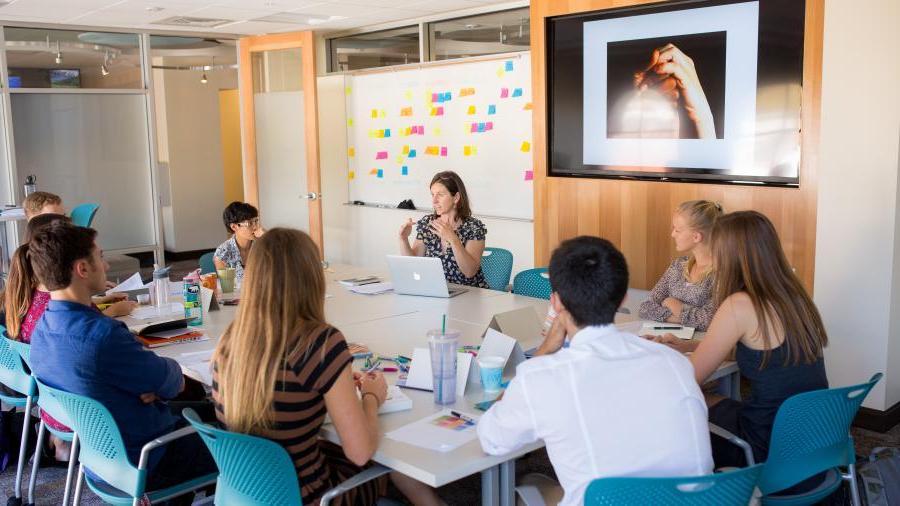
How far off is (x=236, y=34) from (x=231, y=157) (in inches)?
124

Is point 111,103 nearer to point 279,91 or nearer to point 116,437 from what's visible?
point 279,91

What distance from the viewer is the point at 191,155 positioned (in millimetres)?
10461

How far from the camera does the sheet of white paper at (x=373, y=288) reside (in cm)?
441

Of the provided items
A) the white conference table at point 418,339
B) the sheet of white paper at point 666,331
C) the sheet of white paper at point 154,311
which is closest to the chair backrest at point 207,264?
the white conference table at point 418,339

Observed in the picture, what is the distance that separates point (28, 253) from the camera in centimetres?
331

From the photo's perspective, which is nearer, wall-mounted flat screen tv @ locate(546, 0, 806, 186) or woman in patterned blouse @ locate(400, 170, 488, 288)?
wall-mounted flat screen tv @ locate(546, 0, 806, 186)

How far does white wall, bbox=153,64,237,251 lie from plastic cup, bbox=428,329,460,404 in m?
8.13

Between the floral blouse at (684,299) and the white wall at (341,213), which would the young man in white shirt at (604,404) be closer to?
the floral blouse at (684,299)

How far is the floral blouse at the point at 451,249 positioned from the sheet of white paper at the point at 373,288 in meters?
0.38

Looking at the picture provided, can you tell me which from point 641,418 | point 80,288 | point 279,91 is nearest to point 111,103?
point 279,91

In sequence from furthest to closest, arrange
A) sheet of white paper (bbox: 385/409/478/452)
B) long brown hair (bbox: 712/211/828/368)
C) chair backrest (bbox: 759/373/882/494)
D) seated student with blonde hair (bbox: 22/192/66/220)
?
seated student with blonde hair (bbox: 22/192/66/220) < long brown hair (bbox: 712/211/828/368) < chair backrest (bbox: 759/373/882/494) < sheet of white paper (bbox: 385/409/478/452)

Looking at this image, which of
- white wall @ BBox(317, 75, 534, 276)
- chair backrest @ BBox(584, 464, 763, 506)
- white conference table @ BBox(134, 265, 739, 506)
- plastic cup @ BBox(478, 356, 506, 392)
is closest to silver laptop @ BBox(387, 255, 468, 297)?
white conference table @ BBox(134, 265, 739, 506)

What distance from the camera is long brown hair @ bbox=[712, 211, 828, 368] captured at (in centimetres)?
266

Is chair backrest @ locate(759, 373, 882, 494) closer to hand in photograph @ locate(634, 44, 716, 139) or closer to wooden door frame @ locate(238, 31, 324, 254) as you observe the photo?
hand in photograph @ locate(634, 44, 716, 139)
